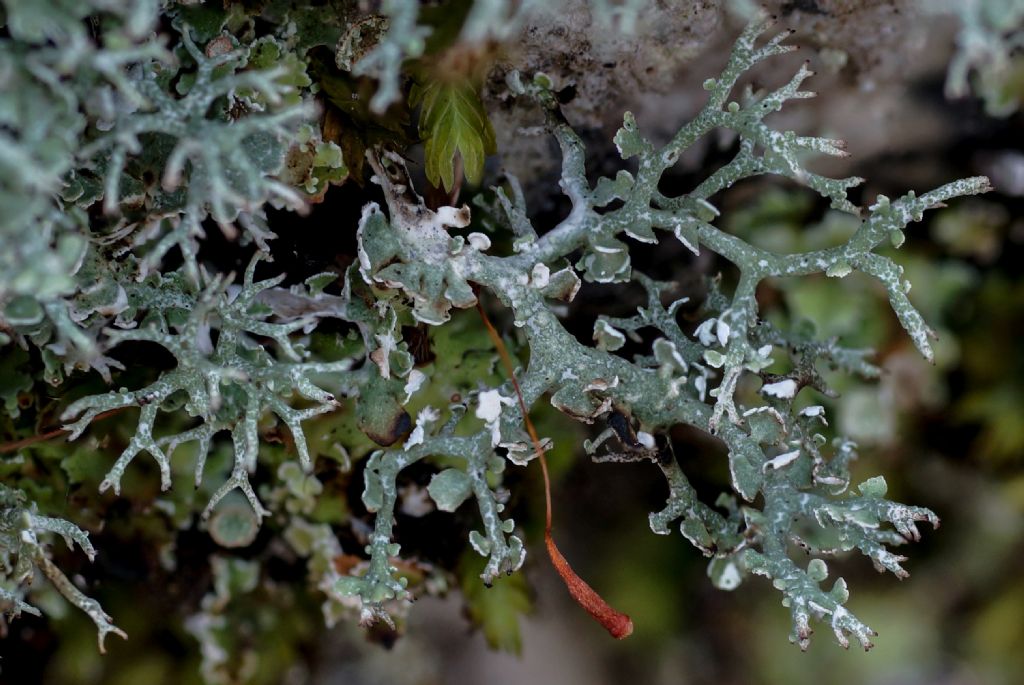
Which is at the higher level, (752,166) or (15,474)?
(752,166)

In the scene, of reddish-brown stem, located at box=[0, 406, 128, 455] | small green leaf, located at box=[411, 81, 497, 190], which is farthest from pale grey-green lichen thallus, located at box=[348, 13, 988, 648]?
reddish-brown stem, located at box=[0, 406, 128, 455]

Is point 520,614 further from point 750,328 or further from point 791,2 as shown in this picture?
point 791,2

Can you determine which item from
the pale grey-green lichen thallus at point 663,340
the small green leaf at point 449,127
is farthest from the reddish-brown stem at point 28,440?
the small green leaf at point 449,127

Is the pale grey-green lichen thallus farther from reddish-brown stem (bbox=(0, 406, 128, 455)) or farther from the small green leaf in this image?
reddish-brown stem (bbox=(0, 406, 128, 455))

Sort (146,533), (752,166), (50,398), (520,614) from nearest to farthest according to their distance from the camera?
(752,166) < (50,398) < (146,533) < (520,614)

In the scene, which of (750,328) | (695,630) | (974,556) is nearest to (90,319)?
(750,328)

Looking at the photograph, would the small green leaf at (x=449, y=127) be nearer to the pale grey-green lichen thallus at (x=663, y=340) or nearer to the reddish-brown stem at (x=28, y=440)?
the pale grey-green lichen thallus at (x=663, y=340)

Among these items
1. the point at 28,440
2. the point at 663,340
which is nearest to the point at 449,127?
the point at 663,340

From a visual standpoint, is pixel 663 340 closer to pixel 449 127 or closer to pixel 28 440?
pixel 449 127

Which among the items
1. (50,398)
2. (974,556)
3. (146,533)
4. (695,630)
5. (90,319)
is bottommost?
(695,630)
